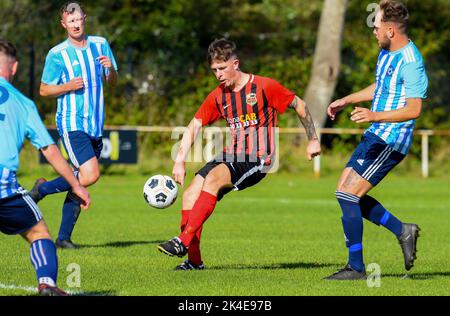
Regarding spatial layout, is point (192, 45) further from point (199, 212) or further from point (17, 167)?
point (17, 167)

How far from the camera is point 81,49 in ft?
35.6

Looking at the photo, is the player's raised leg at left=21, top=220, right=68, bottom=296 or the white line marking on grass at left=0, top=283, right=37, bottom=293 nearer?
the player's raised leg at left=21, top=220, right=68, bottom=296

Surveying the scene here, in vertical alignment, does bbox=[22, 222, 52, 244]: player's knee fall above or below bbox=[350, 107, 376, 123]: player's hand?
below

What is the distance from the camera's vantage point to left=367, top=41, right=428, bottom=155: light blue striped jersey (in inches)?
317

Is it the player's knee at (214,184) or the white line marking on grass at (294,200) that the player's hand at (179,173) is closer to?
the player's knee at (214,184)

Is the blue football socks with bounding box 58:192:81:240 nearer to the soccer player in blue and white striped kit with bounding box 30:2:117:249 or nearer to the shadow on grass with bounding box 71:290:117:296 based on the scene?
the soccer player in blue and white striped kit with bounding box 30:2:117:249

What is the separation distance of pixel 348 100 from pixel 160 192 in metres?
2.00

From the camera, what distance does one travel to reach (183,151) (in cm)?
871

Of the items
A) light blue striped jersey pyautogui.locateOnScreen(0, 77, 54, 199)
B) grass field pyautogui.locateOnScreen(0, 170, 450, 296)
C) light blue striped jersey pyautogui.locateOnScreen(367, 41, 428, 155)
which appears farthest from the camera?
light blue striped jersey pyautogui.locateOnScreen(367, 41, 428, 155)

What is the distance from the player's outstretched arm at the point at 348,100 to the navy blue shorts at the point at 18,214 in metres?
2.93

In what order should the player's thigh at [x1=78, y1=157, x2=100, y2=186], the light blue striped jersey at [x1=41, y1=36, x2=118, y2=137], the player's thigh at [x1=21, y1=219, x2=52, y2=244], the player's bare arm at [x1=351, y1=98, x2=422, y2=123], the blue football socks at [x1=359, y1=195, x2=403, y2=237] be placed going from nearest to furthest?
1. the player's thigh at [x1=21, y1=219, x2=52, y2=244]
2. the player's bare arm at [x1=351, y1=98, x2=422, y2=123]
3. the blue football socks at [x1=359, y1=195, x2=403, y2=237]
4. the player's thigh at [x1=78, y1=157, x2=100, y2=186]
5. the light blue striped jersey at [x1=41, y1=36, x2=118, y2=137]

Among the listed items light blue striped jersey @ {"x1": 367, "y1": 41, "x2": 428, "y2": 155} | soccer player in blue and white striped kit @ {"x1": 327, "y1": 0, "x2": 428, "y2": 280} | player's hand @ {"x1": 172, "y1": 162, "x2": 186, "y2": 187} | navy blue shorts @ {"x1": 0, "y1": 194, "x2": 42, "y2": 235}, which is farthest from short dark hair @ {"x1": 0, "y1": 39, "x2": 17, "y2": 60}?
light blue striped jersey @ {"x1": 367, "y1": 41, "x2": 428, "y2": 155}

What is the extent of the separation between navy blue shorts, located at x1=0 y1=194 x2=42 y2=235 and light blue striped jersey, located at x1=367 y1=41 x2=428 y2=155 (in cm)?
303

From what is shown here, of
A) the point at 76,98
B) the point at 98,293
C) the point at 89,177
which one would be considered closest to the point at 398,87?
the point at 98,293
